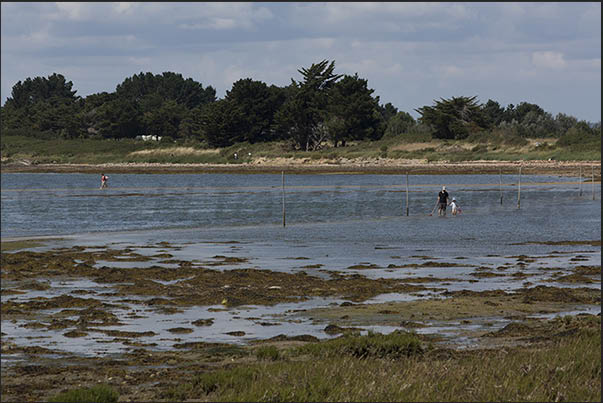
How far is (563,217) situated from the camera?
176ft

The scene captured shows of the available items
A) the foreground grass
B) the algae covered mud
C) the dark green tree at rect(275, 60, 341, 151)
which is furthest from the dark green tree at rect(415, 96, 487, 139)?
the foreground grass

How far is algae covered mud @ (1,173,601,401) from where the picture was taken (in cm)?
1681

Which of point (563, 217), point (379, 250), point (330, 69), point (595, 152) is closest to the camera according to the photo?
point (379, 250)

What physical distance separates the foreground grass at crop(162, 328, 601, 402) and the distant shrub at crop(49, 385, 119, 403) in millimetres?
882

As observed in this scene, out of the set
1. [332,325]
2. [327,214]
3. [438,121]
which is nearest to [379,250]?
[332,325]

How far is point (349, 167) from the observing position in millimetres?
122688

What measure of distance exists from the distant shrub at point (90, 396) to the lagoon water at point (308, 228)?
4.45 m

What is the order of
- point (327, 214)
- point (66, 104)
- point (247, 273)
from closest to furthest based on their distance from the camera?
point (247, 273) → point (327, 214) → point (66, 104)

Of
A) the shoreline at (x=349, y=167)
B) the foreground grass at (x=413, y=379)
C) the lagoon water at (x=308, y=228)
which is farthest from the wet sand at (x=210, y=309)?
the shoreline at (x=349, y=167)

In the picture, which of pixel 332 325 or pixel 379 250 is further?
pixel 379 250

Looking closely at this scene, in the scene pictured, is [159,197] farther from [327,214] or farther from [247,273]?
[247,273]

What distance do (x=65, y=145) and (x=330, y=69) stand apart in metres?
54.2

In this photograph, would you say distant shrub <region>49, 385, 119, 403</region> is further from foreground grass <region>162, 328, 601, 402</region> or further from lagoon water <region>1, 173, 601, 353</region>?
lagoon water <region>1, 173, 601, 353</region>

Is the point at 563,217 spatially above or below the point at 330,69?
below
